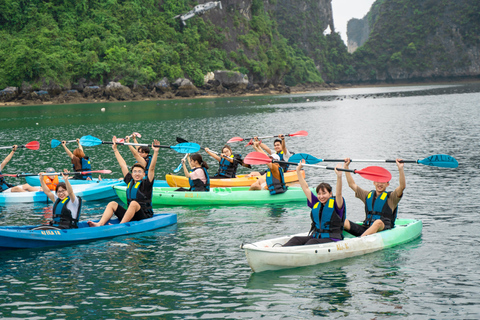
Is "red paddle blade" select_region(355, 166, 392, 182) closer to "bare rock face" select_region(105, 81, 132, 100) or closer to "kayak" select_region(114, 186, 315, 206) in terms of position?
"kayak" select_region(114, 186, 315, 206)

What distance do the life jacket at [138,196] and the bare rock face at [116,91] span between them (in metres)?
72.4

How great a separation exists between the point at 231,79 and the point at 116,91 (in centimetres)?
2736

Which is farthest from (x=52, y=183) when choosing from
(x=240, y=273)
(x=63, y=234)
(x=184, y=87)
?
(x=184, y=87)

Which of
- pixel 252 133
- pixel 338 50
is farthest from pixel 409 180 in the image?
pixel 338 50

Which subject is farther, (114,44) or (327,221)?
(114,44)

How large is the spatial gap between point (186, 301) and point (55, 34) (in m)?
85.7

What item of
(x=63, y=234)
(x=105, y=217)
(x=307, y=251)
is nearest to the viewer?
(x=307, y=251)

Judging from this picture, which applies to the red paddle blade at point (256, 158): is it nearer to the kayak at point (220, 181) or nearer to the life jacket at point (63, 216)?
the life jacket at point (63, 216)

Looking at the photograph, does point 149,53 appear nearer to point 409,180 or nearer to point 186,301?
point 409,180

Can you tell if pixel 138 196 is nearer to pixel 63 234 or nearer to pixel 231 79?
pixel 63 234

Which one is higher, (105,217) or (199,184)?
(199,184)

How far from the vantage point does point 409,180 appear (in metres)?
16.8

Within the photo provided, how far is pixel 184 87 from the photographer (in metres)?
92.8

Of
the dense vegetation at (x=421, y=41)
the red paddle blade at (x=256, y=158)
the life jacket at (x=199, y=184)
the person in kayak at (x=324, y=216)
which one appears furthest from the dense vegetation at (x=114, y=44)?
the person in kayak at (x=324, y=216)
